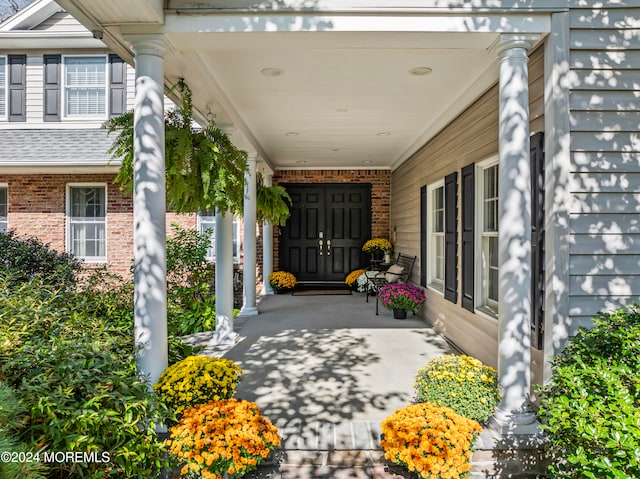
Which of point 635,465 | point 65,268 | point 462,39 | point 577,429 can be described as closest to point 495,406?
point 577,429

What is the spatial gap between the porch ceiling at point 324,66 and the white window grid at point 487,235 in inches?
33.7

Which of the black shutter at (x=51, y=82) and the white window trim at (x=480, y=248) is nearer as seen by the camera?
the white window trim at (x=480, y=248)

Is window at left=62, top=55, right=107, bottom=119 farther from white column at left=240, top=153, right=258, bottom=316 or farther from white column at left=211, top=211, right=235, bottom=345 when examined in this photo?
white column at left=211, top=211, right=235, bottom=345

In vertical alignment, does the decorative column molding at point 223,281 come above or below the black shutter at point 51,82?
below

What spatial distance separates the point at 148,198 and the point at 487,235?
Result: 3291 mm

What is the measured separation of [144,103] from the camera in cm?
285

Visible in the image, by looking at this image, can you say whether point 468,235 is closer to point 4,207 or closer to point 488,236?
point 488,236

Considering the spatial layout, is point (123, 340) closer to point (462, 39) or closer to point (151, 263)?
point (151, 263)

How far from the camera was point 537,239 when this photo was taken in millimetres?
3012

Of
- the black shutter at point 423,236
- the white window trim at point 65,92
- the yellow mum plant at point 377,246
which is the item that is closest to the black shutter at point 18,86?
the white window trim at point 65,92

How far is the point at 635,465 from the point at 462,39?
2.67 meters

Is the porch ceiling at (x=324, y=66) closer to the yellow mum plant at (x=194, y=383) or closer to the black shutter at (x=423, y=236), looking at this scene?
the black shutter at (x=423, y=236)

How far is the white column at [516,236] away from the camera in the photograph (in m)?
2.81

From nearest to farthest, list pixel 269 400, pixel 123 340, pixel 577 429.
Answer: pixel 577 429
pixel 123 340
pixel 269 400
